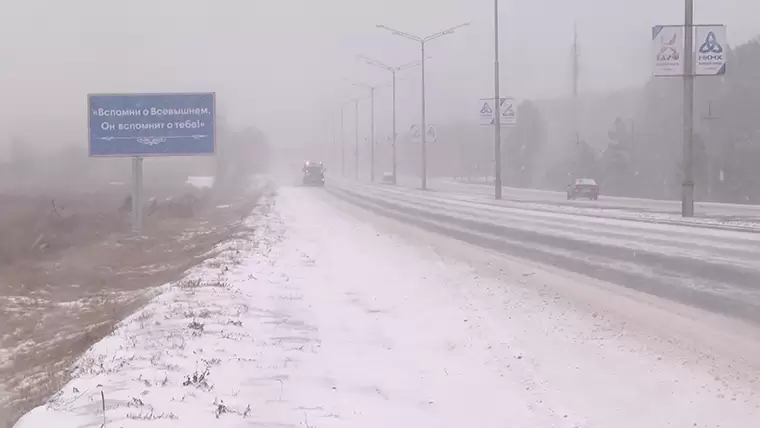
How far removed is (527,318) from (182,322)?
14.1ft

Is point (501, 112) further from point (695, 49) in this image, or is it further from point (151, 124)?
point (151, 124)

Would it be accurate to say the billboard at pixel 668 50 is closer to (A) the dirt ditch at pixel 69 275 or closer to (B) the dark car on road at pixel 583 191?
(A) the dirt ditch at pixel 69 275

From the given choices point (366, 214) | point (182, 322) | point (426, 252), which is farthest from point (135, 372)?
point (366, 214)

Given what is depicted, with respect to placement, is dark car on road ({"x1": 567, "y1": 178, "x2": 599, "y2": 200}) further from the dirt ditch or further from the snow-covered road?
the snow-covered road

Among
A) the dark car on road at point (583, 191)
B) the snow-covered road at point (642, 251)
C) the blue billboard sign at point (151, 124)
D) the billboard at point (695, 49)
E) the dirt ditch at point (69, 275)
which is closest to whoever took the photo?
the dirt ditch at point (69, 275)

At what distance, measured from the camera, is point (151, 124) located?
2762 centimetres

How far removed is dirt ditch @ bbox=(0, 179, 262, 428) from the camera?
433 inches

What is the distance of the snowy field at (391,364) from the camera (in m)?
6.64

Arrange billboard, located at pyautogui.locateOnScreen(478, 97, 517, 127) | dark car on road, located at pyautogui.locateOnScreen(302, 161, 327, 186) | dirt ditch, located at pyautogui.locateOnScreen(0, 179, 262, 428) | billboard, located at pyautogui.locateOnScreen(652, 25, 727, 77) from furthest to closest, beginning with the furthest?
dark car on road, located at pyautogui.locateOnScreen(302, 161, 327, 186), billboard, located at pyautogui.locateOnScreen(478, 97, 517, 127), billboard, located at pyautogui.locateOnScreen(652, 25, 727, 77), dirt ditch, located at pyautogui.locateOnScreen(0, 179, 262, 428)

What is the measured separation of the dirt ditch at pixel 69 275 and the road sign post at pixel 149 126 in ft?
9.38

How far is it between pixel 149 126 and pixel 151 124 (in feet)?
0.30

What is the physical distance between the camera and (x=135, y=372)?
7.77 meters

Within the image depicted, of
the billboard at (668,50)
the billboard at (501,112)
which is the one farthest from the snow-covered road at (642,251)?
the billboard at (501,112)

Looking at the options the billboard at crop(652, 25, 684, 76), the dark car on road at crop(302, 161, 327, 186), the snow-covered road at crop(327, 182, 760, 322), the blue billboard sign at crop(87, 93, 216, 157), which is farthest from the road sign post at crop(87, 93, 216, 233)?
the dark car on road at crop(302, 161, 327, 186)
